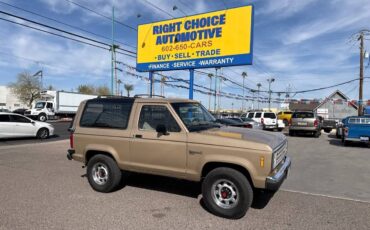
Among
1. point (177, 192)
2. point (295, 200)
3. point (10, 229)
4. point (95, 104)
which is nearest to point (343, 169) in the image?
point (295, 200)

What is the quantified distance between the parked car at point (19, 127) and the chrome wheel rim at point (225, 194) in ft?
45.6

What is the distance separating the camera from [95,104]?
20.7 feet

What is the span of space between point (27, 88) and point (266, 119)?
169 ft

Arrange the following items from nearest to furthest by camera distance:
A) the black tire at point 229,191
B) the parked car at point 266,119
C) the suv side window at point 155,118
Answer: the black tire at point 229,191, the suv side window at point 155,118, the parked car at point 266,119

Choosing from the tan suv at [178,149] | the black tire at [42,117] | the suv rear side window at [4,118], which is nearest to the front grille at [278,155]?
the tan suv at [178,149]

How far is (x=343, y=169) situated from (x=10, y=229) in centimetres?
887

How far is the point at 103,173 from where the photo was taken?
20.1ft

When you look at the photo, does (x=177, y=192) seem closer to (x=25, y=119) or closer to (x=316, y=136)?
(x=25, y=119)

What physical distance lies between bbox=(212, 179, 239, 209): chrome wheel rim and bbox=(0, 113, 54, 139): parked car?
13.9 metres

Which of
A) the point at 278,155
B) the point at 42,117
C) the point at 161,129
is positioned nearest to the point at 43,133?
the point at 161,129

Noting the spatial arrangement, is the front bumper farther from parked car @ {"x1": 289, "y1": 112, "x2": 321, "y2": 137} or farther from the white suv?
the white suv

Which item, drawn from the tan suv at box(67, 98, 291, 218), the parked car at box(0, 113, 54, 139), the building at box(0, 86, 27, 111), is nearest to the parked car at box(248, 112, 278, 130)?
the parked car at box(0, 113, 54, 139)

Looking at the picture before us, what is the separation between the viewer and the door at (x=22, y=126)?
49.5 feet

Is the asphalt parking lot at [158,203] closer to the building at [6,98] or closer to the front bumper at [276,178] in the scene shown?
the front bumper at [276,178]
